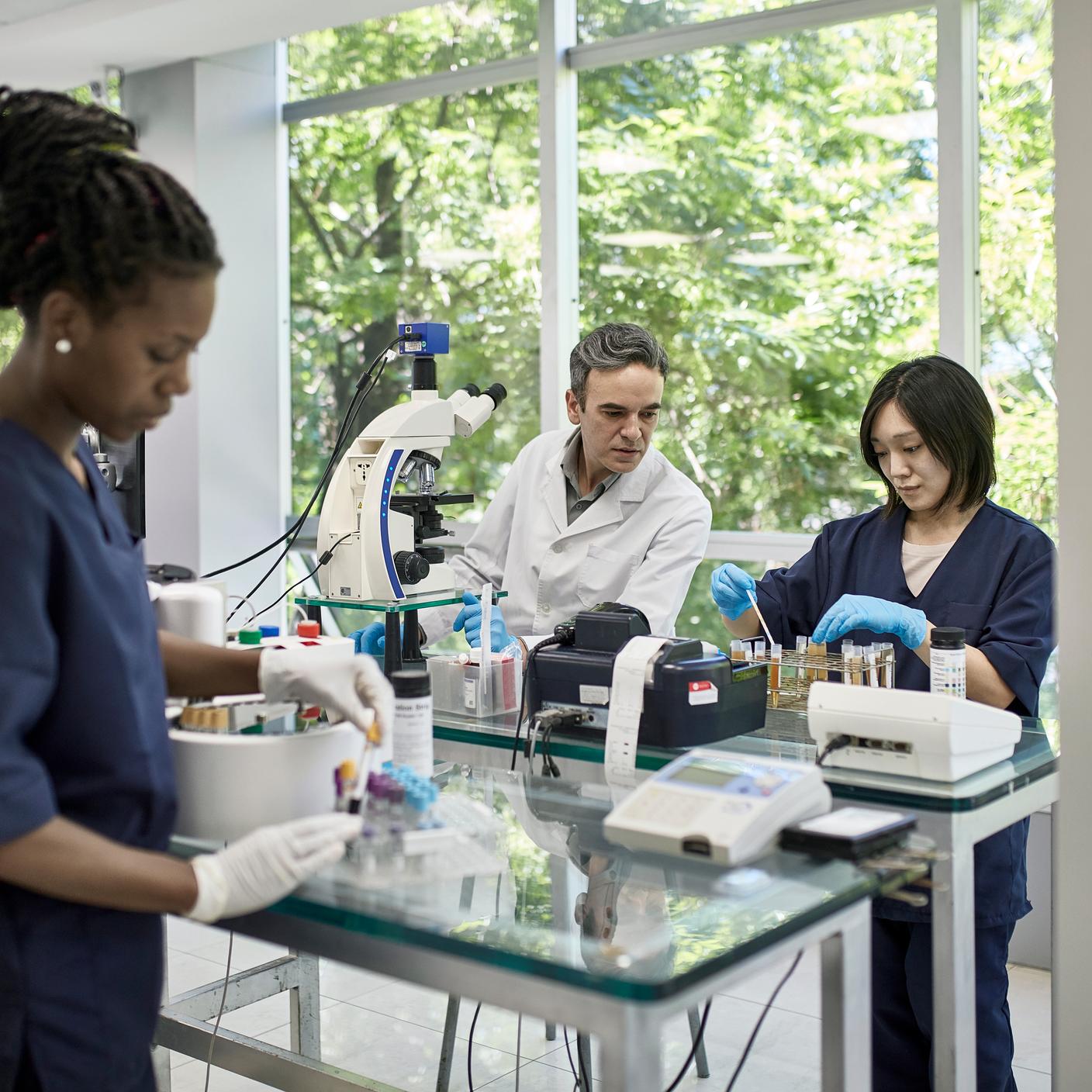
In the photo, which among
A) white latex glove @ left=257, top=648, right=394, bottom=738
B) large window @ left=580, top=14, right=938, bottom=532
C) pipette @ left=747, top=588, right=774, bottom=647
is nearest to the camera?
white latex glove @ left=257, top=648, right=394, bottom=738

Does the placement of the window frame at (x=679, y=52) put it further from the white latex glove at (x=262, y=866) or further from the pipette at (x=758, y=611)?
the white latex glove at (x=262, y=866)

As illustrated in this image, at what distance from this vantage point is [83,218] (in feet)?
3.86

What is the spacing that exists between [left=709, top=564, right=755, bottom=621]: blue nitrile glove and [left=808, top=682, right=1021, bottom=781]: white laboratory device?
0.62m

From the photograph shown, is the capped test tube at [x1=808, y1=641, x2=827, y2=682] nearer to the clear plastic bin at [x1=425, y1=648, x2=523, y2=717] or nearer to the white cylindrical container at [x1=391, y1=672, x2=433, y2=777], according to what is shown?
Result: the clear plastic bin at [x1=425, y1=648, x2=523, y2=717]

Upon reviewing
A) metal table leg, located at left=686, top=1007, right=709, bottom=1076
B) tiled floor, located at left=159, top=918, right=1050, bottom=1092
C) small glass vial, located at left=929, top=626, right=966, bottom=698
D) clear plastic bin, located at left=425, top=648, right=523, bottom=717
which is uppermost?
small glass vial, located at left=929, top=626, right=966, bottom=698

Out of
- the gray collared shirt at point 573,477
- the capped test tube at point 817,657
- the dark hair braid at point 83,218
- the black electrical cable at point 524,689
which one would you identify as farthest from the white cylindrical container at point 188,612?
the gray collared shirt at point 573,477

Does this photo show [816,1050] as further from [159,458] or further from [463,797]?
[159,458]

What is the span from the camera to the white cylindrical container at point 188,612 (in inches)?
69.6

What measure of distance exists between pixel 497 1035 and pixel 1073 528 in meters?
1.76

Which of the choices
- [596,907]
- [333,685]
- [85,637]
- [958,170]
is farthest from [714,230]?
[85,637]

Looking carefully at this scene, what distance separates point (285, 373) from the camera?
521 cm

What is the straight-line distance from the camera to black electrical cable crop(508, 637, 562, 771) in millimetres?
1938

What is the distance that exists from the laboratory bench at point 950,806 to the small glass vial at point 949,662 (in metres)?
0.13

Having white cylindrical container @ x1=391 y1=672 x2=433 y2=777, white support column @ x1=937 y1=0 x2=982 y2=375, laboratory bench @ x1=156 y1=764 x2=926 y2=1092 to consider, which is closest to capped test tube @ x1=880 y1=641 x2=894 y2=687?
laboratory bench @ x1=156 y1=764 x2=926 y2=1092
